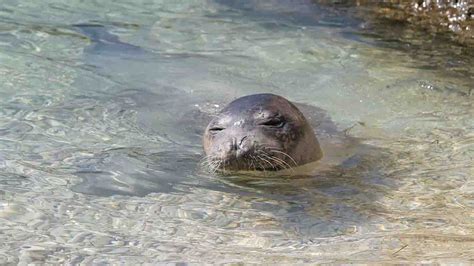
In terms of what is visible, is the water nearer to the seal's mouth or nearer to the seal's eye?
the seal's mouth

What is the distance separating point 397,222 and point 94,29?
190 inches

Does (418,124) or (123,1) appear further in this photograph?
(123,1)

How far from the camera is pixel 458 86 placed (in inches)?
267

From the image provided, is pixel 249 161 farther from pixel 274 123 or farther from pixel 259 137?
pixel 274 123

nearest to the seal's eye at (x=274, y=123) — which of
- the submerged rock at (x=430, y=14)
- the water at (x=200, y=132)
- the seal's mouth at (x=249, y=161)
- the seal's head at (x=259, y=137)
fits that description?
the seal's head at (x=259, y=137)

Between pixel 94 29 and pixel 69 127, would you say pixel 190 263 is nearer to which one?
pixel 69 127

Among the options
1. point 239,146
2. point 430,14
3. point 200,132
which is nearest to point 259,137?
point 239,146

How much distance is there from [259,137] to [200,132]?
943mm

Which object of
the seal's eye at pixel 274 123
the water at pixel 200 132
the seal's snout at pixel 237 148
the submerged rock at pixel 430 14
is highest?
the submerged rock at pixel 430 14

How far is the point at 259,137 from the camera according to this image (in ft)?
15.5

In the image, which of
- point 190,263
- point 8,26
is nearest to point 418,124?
point 190,263

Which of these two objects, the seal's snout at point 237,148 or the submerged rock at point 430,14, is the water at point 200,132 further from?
the submerged rock at point 430,14

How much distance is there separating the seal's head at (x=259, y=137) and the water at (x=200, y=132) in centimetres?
10

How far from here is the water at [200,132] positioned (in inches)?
145
